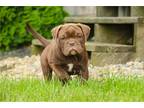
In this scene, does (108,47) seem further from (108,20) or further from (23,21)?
(23,21)

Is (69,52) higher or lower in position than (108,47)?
higher

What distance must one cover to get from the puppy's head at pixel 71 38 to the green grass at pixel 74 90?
1.08 feet

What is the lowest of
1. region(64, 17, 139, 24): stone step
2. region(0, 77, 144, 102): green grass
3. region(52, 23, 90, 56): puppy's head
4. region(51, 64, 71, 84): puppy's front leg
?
region(0, 77, 144, 102): green grass

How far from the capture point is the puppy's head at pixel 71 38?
21.8 feet

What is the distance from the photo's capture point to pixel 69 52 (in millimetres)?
6645

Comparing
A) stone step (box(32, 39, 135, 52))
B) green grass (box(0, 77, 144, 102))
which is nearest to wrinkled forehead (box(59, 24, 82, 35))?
green grass (box(0, 77, 144, 102))

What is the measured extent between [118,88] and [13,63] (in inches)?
153

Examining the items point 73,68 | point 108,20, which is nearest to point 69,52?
point 73,68

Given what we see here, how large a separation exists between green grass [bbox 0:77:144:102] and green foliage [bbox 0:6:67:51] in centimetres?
402

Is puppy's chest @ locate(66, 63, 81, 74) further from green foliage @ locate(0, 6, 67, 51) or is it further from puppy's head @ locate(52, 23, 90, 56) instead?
green foliage @ locate(0, 6, 67, 51)

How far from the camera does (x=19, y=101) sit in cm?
595

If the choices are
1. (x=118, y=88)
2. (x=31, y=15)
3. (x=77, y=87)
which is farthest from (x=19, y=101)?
(x=31, y=15)

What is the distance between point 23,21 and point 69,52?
15.3ft

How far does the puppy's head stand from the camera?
663cm
